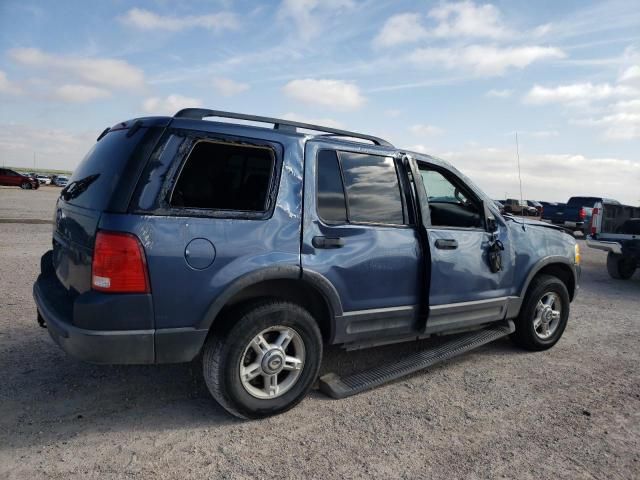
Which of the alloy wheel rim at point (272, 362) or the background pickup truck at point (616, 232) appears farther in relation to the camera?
the background pickup truck at point (616, 232)

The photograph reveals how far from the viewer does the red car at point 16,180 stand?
37331 mm

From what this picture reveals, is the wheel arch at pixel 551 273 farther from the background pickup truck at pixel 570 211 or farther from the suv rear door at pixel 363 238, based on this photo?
the background pickup truck at pixel 570 211

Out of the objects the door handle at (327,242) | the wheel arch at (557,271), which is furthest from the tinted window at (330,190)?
the wheel arch at (557,271)

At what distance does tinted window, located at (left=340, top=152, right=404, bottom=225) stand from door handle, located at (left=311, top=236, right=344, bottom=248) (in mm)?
221

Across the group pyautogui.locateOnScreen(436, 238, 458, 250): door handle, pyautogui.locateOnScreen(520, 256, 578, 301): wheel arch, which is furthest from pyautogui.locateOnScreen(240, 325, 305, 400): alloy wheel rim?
pyautogui.locateOnScreen(520, 256, 578, 301): wheel arch

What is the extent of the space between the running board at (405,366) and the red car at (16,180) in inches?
1632

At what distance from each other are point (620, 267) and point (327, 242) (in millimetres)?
8592

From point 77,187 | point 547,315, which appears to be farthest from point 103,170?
point 547,315

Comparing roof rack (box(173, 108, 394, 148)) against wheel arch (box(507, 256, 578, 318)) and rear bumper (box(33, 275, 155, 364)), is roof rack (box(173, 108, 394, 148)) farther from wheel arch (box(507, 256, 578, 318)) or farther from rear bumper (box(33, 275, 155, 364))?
wheel arch (box(507, 256, 578, 318))

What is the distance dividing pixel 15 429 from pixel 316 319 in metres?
1.95

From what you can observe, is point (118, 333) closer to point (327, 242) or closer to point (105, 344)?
point (105, 344)

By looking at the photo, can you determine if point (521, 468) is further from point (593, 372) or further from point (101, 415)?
point (101, 415)

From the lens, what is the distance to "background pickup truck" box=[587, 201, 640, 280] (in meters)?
8.73

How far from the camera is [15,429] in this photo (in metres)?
2.73
